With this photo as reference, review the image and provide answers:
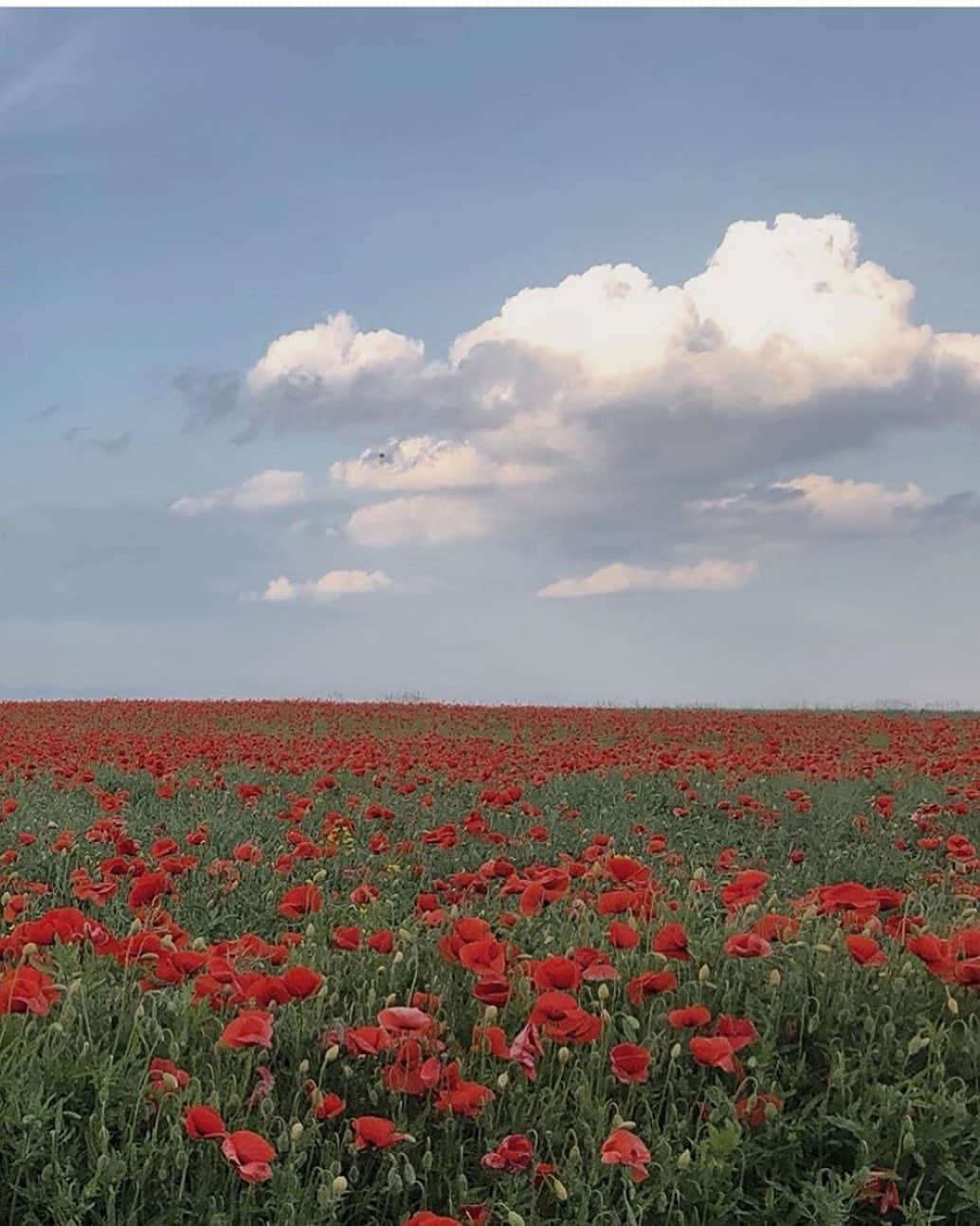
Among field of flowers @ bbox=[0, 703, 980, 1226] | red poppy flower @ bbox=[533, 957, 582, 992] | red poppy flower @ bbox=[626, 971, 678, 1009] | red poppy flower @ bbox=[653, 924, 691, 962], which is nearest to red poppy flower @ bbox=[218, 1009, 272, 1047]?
field of flowers @ bbox=[0, 703, 980, 1226]

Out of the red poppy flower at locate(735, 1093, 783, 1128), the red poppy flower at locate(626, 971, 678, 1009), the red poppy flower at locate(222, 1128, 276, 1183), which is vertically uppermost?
the red poppy flower at locate(626, 971, 678, 1009)

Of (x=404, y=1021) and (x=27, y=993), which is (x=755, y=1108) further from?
(x=27, y=993)

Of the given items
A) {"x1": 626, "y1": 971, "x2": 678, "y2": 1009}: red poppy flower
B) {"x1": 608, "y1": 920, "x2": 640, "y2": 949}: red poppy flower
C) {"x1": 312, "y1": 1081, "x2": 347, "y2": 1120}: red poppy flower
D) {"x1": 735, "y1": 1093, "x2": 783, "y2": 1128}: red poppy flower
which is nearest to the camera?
{"x1": 312, "y1": 1081, "x2": 347, "y2": 1120}: red poppy flower

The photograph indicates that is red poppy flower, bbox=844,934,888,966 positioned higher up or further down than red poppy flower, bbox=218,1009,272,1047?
higher up

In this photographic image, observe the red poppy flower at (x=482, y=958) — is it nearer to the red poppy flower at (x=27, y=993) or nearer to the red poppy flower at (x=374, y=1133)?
the red poppy flower at (x=374, y=1133)

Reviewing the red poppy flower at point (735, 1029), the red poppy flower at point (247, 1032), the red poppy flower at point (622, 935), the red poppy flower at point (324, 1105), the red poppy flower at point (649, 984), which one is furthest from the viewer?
the red poppy flower at point (622, 935)

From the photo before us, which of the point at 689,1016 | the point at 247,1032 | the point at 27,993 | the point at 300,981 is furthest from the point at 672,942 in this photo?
the point at 27,993

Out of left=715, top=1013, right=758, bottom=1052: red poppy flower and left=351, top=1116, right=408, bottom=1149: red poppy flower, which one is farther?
left=715, top=1013, right=758, bottom=1052: red poppy flower

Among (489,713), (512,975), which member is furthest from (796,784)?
(489,713)

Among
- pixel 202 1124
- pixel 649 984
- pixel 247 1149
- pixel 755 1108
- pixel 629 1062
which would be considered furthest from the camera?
pixel 649 984

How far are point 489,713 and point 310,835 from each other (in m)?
15.2

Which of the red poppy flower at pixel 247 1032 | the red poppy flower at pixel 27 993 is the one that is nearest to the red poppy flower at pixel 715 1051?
the red poppy flower at pixel 247 1032

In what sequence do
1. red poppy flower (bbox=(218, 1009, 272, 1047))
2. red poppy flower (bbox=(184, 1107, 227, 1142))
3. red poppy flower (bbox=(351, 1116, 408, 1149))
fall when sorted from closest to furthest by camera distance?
red poppy flower (bbox=(184, 1107, 227, 1142)) < red poppy flower (bbox=(351, 1116, 408, 1149)) < red poppy flower (bbox=(218, 1009, 272, 1047))

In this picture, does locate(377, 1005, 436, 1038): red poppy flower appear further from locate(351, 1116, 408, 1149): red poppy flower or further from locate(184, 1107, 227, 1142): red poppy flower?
locate(184, 1107, 227, 1142): red poppy flower
